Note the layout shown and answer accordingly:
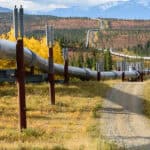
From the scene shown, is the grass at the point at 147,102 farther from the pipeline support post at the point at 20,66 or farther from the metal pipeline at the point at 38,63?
the pipeline support post at the point at 20,66

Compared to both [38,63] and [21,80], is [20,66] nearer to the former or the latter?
[21,80]

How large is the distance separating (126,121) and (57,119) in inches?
141

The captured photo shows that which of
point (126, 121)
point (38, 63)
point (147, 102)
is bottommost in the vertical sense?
point (147, 102)

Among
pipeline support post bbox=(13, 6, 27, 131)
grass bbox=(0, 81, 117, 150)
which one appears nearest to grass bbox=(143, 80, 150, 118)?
grass bbox=(0, 81, 117, 150)

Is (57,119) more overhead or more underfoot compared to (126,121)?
more underfoot

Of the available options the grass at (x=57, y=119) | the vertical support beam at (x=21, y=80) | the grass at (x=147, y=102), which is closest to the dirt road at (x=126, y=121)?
the grass at (x=147, y=102)

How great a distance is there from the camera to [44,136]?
21.8 metres

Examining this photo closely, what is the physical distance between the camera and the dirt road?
794 inches

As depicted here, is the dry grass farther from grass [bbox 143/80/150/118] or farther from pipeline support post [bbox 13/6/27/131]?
pipeline support post [bbox 13/6/27/131]

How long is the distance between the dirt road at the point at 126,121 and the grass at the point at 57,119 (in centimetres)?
57

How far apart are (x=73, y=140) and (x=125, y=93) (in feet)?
72.6

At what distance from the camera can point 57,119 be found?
27.7 meters

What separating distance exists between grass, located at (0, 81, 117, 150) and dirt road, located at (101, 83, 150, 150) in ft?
1.89

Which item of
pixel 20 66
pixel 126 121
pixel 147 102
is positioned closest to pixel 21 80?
pixel 20 66
